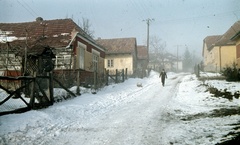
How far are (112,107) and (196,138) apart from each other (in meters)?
5.38

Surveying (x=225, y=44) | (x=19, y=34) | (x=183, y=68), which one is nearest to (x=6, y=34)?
(x=19, y=34)

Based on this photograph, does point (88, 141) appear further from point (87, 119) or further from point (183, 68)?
point (183, 68)

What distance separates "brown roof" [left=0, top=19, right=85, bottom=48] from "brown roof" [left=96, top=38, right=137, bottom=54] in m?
18.2

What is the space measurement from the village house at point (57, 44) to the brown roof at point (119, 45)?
1552 centimetres

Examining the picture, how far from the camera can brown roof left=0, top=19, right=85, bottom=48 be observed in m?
18.4

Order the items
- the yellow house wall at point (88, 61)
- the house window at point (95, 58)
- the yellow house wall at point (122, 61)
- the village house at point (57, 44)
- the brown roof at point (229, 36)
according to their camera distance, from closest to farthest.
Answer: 1. the village house at point (57, 44)
2. the yellow house wall at point (88, 61)
3. the house window at point (95, 58)
4. the brown roof at point (229, 36)
5. the yellow house wall at point (122, 61)

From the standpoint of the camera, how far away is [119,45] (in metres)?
41.7

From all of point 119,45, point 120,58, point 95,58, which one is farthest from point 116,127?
point 119,45

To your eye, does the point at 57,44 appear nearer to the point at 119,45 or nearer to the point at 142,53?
the point at 119,45

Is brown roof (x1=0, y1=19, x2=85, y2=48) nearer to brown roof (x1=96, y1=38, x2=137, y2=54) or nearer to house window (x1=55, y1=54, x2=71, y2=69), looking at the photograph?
house window (x1=55, y1=54, x2=71, y2=69)

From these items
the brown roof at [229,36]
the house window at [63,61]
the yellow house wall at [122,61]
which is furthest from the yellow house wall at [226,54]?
the house window at [63,61]

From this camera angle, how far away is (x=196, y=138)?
532 cm

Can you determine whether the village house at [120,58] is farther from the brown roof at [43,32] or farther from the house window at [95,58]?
the brown roof at [43,32]

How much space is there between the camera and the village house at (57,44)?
17.3 meters
